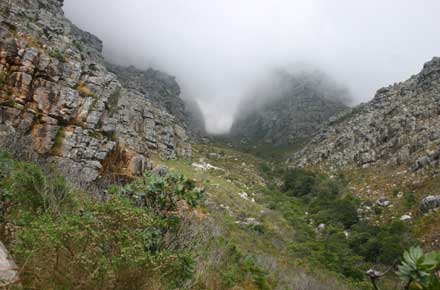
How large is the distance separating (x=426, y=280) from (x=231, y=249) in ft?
20.6

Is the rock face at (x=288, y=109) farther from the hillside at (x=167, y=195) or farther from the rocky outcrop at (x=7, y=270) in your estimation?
the rocky outcrop at (x=7, y=270)

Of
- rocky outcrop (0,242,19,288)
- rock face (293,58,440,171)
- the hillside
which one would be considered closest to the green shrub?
the hillside

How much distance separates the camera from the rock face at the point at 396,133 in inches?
1476

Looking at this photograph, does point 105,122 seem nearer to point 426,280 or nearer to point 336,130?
point 426,280

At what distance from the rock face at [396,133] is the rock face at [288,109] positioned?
4617 cm

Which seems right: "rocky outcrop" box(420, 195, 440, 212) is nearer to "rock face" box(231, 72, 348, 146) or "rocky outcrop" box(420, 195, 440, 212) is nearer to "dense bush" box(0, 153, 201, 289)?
"dense bush" box(0, 153, 201, 289)

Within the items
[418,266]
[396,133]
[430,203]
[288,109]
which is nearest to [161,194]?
[418,266]

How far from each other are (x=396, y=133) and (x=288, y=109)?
9462cm

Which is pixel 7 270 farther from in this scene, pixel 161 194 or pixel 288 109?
pixel 288 109

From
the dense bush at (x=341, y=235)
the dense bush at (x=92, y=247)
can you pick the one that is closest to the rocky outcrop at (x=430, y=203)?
the dense bush at (x=341, y=235)

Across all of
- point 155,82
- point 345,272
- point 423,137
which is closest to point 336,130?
point 423,137

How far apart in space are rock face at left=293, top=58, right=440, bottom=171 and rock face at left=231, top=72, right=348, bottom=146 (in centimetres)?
4617

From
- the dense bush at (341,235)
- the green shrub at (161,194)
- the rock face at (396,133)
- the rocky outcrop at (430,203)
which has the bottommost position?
the dense bush at (341,235)

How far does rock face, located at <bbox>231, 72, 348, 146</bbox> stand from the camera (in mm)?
119500
